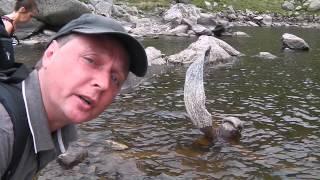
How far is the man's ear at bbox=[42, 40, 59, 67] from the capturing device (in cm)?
267

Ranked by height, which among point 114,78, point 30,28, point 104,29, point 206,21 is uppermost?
point 104,29

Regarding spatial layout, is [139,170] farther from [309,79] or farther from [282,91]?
[309,79]

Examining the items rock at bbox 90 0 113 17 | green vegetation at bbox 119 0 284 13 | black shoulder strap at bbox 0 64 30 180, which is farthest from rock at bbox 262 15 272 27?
black shoulder strap at bbox 0 64 30 180

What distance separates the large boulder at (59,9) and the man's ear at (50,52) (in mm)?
28187

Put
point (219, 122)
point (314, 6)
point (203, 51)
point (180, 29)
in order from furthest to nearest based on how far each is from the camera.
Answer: point (314, 6) → point (180, 29) → point (203, 51) → point (219, 122)

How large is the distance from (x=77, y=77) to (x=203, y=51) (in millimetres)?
21902

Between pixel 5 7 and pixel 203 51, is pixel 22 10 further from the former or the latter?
pixel 5 7

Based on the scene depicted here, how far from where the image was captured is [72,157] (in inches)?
377

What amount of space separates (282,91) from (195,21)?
85.7 feet

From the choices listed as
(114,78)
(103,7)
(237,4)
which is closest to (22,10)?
(114,78)

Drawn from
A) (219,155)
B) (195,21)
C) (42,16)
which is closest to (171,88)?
(219,155)

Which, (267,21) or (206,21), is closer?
(206,21)

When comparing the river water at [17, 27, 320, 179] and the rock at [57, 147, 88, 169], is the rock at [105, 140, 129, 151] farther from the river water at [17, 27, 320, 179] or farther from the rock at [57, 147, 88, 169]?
the rock at [57, 147, 88, 169]

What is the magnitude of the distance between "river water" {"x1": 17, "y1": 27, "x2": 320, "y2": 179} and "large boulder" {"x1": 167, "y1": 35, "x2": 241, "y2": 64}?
7.00ft
